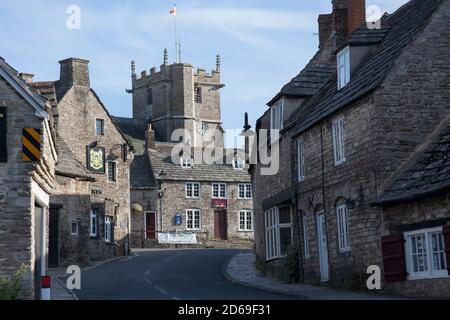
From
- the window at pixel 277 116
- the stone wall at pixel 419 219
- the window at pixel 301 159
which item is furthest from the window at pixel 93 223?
the stone wall at pixel 419 219

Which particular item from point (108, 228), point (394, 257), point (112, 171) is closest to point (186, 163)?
point (112, 171)

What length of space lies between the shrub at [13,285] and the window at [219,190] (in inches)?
1982

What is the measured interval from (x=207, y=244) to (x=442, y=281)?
162ft

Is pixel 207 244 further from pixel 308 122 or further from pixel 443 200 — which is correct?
pixel 443 200

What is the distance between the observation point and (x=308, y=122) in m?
30.7

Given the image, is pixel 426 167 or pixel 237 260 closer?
pixel 426 167

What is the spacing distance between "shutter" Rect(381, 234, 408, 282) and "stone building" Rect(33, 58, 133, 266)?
21.4 meters

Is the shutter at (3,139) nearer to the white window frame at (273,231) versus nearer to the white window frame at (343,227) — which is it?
the white window frame at (343,227)

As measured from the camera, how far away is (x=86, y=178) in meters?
44.1

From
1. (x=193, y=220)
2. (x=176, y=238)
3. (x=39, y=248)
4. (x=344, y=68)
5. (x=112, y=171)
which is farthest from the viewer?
(x=193, y=220)

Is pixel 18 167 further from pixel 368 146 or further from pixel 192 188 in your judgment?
pixel 192 188

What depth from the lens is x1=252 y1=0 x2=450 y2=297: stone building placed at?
970 inches

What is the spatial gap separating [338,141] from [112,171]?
99.9 feet
